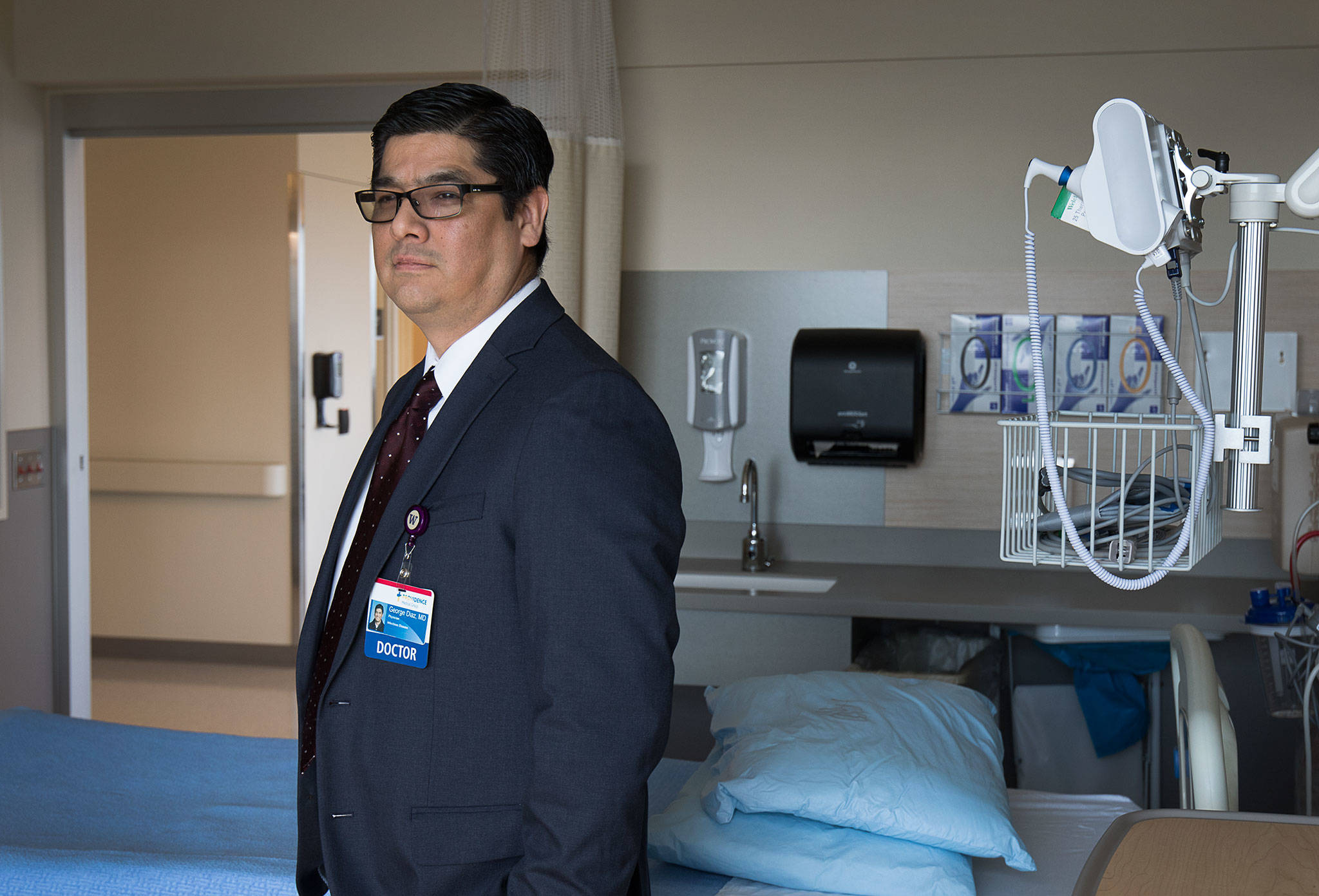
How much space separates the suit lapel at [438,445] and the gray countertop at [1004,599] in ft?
5.61

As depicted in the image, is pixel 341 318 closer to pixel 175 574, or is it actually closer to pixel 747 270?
pixel 175 574

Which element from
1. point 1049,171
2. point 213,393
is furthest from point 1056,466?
point 213,393

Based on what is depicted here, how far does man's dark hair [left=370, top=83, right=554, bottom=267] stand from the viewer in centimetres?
133

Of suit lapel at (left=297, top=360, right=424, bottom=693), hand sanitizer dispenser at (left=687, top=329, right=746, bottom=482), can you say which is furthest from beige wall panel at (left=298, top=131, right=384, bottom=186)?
suit lapel at (left=297, top=360, right=424, bottom=693)

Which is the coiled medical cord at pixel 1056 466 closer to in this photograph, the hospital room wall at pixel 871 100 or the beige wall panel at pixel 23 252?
the hospital room wall at pixel 871 100

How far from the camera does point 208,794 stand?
83.0 inches

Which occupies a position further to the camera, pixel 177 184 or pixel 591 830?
pixel 177 184

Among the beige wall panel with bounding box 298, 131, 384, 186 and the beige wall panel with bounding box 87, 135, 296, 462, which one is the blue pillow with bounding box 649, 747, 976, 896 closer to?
the beige wall panel with bounding box 87, 135, 296, 462

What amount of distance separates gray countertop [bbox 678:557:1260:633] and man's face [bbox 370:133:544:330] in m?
1.70

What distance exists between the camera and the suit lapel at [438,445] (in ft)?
4.09

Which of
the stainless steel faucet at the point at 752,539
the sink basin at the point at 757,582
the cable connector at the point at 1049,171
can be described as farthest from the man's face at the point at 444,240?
the stainless steel faucet at the point at 752,539

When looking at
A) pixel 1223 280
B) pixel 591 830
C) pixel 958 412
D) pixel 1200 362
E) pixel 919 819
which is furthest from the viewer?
pixel 958 412

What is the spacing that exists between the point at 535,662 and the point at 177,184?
494 centimetres

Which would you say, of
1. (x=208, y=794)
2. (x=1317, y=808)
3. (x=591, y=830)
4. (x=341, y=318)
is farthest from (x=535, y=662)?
(x=341, y=318)
